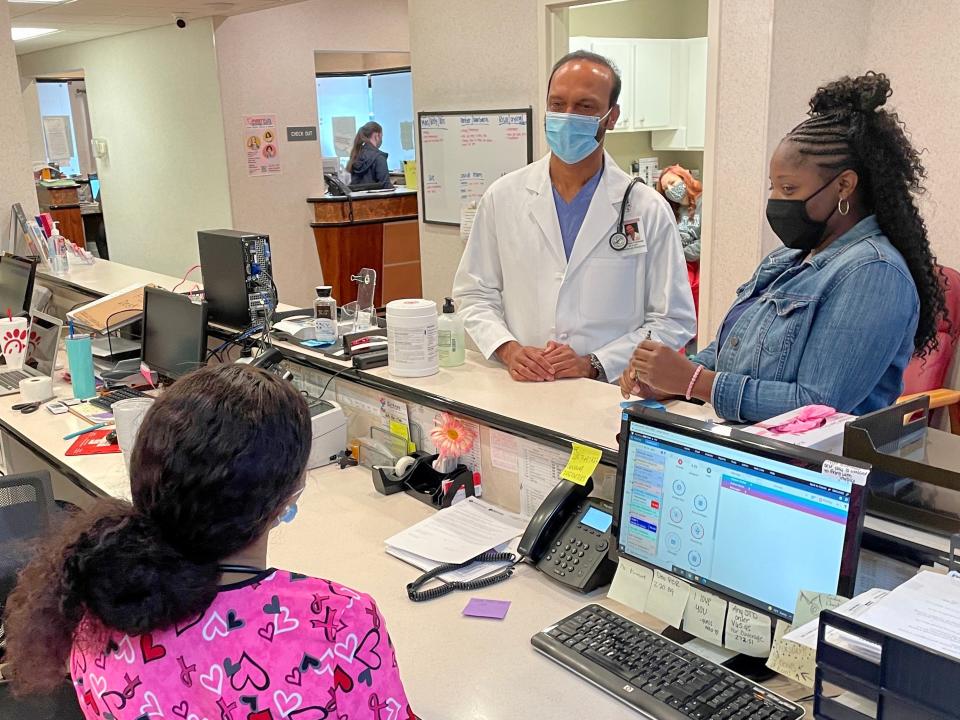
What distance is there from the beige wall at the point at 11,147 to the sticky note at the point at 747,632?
14.8 feet

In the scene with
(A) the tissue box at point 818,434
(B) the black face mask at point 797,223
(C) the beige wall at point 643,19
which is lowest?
(A) the tissue box at point 818,434

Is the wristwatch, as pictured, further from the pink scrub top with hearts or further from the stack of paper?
the pink scrub top with hearts

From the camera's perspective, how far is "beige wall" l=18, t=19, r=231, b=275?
6590mm

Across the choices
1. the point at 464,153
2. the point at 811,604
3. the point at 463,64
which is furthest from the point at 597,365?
the point at 463,64

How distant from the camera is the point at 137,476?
1119 millimetres

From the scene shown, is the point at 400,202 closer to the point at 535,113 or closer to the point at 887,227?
the point at 535,113

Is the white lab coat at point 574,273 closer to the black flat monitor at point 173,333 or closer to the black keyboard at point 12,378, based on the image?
the black flat monitor at point 173,333

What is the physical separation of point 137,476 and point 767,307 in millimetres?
1335

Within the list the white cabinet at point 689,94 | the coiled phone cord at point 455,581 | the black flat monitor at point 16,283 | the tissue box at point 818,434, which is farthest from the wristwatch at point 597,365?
the white cabinet at point 689,94

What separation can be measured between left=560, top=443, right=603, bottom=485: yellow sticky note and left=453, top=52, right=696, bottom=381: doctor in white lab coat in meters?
0.70

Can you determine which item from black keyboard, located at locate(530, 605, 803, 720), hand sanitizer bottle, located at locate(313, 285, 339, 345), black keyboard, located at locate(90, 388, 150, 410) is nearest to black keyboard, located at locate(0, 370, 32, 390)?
black keyboard, located at locate(90, 388, 150, 410)

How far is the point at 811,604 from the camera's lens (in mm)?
1239

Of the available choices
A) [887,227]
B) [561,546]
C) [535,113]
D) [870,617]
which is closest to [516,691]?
[561,546]

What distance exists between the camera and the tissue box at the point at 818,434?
1.44 metres
